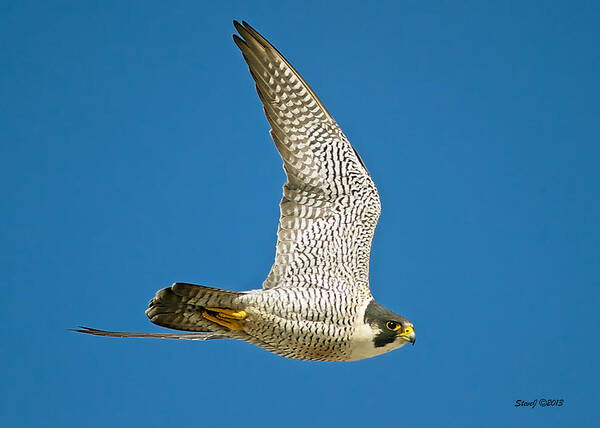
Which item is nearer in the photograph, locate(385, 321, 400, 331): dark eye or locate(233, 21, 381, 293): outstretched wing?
locate(385, 321, 400, 331): dark eye

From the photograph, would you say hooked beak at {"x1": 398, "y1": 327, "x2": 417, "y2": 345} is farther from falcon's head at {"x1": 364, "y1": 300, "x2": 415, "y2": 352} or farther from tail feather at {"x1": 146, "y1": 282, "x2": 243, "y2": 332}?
tail feather at {"x1": 146, "y1": 282, "x2": 243, "y2": 332}

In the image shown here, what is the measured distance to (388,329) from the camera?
19.6ft

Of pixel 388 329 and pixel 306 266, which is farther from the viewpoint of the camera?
pixel 306 266

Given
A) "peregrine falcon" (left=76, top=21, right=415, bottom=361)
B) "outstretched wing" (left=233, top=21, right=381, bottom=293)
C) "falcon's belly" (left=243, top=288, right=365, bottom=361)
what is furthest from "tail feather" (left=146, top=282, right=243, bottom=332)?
"outstretched wing" (left=233, top=21, right=381, bottom=293)

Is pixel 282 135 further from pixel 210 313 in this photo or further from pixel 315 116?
pixel 210 313

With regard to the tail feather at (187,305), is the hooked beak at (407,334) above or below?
above

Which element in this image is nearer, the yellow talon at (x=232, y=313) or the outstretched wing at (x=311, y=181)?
the yellow talon at (x=232, y=313)

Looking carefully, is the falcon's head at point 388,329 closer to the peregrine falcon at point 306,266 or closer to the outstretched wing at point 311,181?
the peregrine falcon at point 306,266

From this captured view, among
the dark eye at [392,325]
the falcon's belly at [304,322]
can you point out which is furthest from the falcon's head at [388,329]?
the falcon's belly at [304,322]

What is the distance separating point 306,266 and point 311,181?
66 cm

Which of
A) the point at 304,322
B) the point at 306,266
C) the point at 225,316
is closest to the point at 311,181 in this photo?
the point at 306,266

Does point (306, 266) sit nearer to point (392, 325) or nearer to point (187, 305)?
point (392, 325)

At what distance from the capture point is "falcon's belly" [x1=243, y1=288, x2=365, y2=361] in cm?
596

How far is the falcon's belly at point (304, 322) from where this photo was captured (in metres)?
5.96
